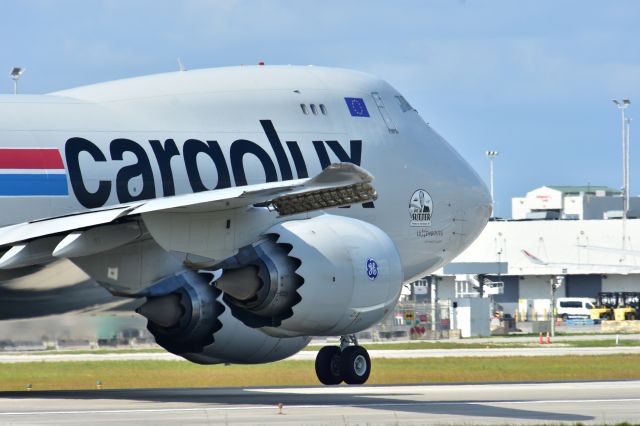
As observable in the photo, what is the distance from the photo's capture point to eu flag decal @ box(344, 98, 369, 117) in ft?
106

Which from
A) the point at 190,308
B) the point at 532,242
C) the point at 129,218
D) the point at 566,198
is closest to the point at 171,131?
the point at 190,308

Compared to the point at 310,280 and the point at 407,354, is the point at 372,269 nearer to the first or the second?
the point at 310,280

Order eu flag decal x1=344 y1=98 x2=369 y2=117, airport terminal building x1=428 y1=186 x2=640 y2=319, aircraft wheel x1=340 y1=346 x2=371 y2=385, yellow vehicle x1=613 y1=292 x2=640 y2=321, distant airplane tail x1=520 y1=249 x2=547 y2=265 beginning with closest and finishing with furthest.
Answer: aircraft wheel x1=340 y1=346 x2=371 y2=385 → eu flag decal x1=344 y1=98 x2=369 y2=117 → yellow vehicle x1=613 y1=292 x2=640 y2=321 → airport terminal building x1=428 y1=186 x2=640 y2=319 → distant airplane tail x1=520 y1=249 x2=547 y2=265

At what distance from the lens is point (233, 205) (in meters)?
23.4

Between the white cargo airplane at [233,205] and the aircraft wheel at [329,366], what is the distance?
28 mm

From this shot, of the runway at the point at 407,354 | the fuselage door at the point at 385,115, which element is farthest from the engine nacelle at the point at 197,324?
the runway at the point at 407,354

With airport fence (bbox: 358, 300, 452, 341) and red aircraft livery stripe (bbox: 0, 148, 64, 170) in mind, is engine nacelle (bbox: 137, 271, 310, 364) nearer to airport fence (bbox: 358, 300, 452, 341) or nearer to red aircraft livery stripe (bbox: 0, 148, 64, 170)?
red aircraft livery stripe (bbox: 0, 148, 64, 170)

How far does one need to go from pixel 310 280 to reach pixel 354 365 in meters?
6.59

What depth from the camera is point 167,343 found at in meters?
27.8

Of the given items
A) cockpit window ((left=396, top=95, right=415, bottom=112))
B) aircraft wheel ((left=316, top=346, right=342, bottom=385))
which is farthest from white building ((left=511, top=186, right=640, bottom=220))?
aircraft wheel ((left=316, top=346, right=342, bottom=385))

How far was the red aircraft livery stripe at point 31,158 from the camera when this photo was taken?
25.8 m

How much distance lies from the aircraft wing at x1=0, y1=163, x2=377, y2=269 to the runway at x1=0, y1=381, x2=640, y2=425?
2.80 m

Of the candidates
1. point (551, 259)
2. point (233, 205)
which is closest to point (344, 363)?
point (233, 205)

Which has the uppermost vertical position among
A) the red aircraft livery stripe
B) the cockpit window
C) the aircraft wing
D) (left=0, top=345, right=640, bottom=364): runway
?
the cockpit window
